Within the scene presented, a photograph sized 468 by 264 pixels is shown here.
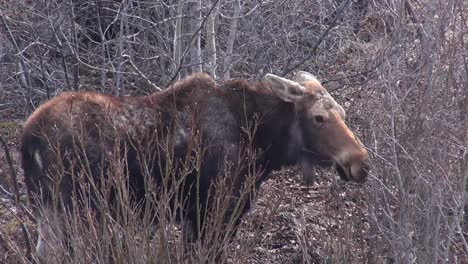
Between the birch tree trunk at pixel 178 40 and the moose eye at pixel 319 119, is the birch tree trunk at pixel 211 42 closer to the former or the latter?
the birch tree trunk at pixel 178 40

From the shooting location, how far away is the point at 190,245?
660 centimetres

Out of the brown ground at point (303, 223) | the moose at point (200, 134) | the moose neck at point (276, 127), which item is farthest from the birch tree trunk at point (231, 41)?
the moose neck at point (276, 127)

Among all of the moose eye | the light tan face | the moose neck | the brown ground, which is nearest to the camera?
the brown ground

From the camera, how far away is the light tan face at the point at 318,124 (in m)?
8.15

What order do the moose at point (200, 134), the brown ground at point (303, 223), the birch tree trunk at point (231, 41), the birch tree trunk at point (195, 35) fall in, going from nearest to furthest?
the moose at point (200, 134) → the brown ground at point (303, 223) → the birch tree trunk at point (195, 35) → the birch tree trunk at point (231, 41)

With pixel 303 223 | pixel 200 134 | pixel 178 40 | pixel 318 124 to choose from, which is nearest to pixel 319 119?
pixel 318 124

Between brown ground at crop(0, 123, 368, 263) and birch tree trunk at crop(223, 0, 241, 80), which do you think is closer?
brown ground at crop(0, 123, 368, 263)

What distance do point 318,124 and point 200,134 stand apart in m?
1.15

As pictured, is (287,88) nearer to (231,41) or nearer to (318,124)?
(318,124)

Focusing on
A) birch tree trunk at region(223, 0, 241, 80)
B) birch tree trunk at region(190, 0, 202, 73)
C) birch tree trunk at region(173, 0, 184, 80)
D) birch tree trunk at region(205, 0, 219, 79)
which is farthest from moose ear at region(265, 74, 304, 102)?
birch tree trunk at region(223, 0, 241, 80)

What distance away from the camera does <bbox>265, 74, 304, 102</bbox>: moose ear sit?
27.4ft

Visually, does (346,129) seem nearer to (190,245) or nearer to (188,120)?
(188,120)

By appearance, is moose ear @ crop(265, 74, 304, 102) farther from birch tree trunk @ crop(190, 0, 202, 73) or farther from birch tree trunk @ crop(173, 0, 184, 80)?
birch tree trunk @ crop(173, 0, 184, 80)

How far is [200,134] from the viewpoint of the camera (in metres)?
7.79
